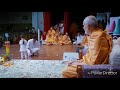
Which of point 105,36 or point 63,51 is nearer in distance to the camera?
point 105,36

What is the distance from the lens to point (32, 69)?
2639 mm

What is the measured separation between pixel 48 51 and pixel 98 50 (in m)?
0.69

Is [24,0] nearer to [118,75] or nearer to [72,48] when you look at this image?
[72,48]

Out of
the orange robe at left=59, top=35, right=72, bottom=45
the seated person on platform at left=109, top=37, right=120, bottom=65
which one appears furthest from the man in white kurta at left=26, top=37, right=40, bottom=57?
the seated person on platform at left=109, top=37, right=120, bottom=65

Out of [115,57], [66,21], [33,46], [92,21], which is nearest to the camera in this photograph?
[115,57]

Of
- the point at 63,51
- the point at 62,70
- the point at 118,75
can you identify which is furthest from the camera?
the point at 63,51

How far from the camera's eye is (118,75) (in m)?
2.41

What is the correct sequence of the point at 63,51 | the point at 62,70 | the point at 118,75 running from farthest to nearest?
the point at 63,51 → the point at 62,70 → the point at 118,75

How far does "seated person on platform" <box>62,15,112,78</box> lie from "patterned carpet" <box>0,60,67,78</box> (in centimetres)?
14

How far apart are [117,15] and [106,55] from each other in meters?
0.42

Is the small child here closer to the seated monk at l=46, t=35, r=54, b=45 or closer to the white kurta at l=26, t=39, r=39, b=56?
the white kurta at l=26, t=39, r=39, b=56

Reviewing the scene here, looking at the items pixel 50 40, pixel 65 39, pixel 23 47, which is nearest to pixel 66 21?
pixel 65 39

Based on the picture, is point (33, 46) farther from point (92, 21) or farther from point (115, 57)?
point (115, 57)

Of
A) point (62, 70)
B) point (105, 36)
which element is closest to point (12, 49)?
point (62, 70)
